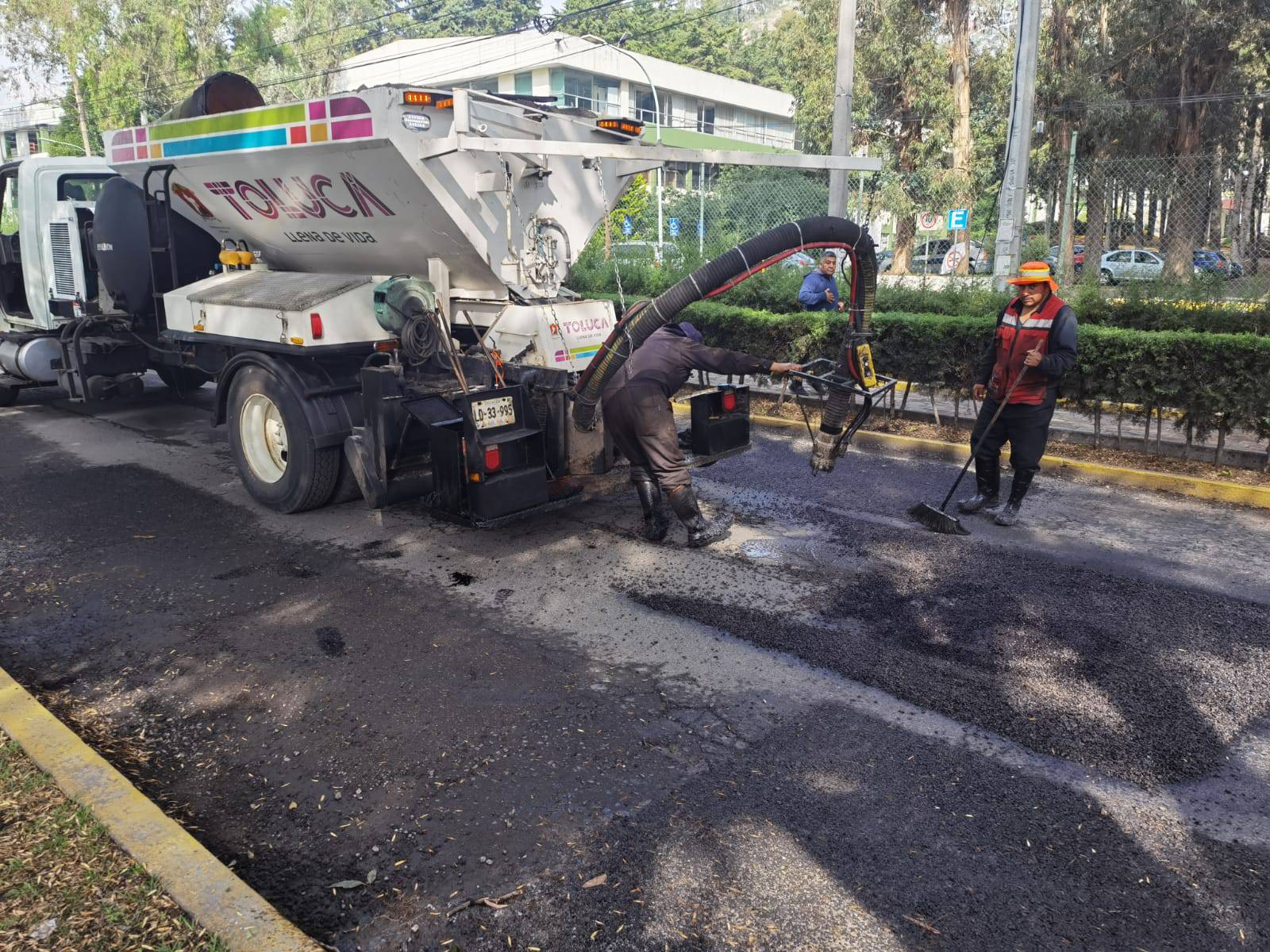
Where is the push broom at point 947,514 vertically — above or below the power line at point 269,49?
below

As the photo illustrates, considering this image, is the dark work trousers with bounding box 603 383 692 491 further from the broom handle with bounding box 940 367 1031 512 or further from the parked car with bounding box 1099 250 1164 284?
the parked car with bounding box 1099 250 1164 284

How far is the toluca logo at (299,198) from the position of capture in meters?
6.10

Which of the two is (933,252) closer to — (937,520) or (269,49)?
(937,520)

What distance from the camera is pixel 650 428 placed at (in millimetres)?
5656

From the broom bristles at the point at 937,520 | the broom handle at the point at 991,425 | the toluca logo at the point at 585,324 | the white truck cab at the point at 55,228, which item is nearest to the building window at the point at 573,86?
the white truck cab at the point at 55,228

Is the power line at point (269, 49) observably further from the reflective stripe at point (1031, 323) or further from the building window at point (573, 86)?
the reflective stripe at point (1031, 323)

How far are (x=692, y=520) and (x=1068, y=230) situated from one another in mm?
8769

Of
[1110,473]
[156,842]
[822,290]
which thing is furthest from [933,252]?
[156,842]

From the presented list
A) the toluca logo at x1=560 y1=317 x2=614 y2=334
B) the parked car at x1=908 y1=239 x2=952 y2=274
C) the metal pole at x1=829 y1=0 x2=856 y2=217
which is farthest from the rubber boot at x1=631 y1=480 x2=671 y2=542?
the parked car at x1=908 y1=239 x2=952 y2=274

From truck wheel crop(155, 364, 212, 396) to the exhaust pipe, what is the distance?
5.80 meters

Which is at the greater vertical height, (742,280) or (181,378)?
(742,280)

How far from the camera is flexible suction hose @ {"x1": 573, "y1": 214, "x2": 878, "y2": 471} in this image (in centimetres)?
531

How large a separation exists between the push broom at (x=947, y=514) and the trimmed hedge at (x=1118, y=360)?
1.94 m

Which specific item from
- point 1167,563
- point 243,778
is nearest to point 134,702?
point 243,778
